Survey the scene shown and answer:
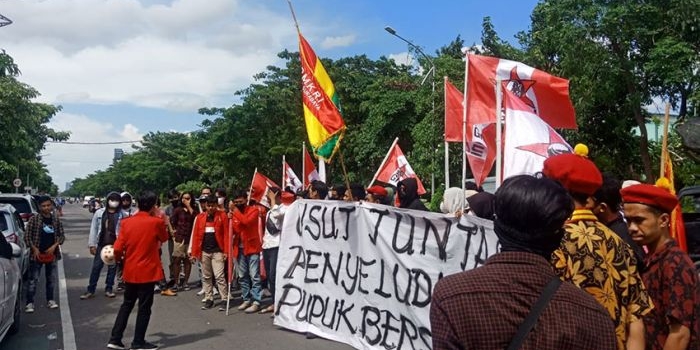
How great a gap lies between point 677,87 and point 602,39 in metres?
2.34

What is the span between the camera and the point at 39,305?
34.5 ft

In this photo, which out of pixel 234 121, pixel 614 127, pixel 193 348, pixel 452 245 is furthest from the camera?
pixel 234 121

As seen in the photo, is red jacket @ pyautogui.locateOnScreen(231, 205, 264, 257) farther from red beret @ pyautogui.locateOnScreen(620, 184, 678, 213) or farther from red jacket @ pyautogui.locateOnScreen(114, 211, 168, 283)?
red beret @ pyautogui.locateOnScreen(620, 184, 678, 213)

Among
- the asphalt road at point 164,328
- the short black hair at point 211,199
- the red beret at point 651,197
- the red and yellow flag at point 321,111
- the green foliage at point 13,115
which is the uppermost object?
the green foliage at point 13,115

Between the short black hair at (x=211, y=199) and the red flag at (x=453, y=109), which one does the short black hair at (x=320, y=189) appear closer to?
the short black hair at (x=211, y=199)

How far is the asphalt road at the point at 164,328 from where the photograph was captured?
7645mm

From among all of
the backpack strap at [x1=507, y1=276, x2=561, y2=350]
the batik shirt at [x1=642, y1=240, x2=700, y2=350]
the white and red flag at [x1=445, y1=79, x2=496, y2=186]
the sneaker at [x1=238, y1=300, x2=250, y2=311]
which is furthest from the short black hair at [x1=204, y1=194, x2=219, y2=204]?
the backpack strap at [x1=507, y1=276, x2=561, y2=350]

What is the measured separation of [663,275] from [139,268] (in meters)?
5.54

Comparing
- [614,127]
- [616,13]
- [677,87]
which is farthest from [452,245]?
[614,127]

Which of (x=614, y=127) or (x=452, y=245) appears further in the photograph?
(x=614, y=127)

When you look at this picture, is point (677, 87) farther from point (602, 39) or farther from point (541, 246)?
point (541, 246)

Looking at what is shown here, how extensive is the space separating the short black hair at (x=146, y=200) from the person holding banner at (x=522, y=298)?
6.12 m

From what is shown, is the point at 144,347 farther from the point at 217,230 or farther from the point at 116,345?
the point at 217,230

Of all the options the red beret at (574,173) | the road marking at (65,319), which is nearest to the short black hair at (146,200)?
the road marking at (65,319)
